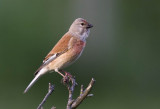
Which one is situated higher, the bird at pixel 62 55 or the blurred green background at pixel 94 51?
the bird at pixel 62 55

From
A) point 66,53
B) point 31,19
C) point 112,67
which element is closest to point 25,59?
point 112,67

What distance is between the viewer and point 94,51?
1465 centimetres

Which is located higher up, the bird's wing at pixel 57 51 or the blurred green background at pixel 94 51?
the bird's wing at pixel 57 51

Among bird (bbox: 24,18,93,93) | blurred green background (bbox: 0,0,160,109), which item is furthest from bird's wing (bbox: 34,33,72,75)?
blurred green background (bbox: 0,0,160,109)

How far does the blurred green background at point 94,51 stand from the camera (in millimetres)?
10586

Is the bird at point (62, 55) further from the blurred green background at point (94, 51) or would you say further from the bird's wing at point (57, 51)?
the blurred green background at point (94, 51)

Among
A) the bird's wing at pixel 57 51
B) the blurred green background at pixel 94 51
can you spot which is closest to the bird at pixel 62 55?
the bird's wing at pixel 57 51

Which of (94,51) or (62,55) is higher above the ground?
(62,55)

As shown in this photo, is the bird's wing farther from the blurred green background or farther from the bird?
Answer: the blurred green background

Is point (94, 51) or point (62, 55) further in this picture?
point (94, 51)

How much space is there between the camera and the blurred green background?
10.6 meters

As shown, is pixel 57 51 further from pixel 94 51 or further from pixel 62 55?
pixel 94 51

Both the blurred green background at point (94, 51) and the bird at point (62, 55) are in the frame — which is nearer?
the bird at point (62, 55)

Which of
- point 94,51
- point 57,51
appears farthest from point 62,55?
point 94,51
